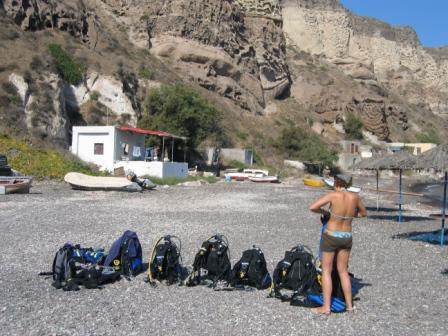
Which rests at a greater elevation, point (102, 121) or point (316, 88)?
point (316, 88)

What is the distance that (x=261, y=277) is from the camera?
7.72 m

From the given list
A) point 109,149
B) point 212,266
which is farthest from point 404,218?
point 109,149

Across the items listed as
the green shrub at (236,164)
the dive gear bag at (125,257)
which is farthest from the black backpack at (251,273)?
the green shrub at (236,164)

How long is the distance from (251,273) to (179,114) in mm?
34634

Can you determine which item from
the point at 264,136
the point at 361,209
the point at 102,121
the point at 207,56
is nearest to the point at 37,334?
the point at 361,209

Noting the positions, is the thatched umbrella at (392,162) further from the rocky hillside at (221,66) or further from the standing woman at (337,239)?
the rocky hillside at (221,66)

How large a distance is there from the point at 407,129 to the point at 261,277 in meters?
91.9

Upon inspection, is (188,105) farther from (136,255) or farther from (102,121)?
(136,255)

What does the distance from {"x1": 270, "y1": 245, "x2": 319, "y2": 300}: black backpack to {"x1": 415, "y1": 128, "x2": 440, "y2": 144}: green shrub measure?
89.4 m

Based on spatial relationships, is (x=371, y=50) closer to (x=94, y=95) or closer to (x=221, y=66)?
(x=221, y=66)

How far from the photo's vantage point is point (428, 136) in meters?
94.1

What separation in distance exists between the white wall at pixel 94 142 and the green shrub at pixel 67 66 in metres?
9.48

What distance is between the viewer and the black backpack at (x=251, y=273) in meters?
7.69

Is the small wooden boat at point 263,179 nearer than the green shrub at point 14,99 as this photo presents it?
No
